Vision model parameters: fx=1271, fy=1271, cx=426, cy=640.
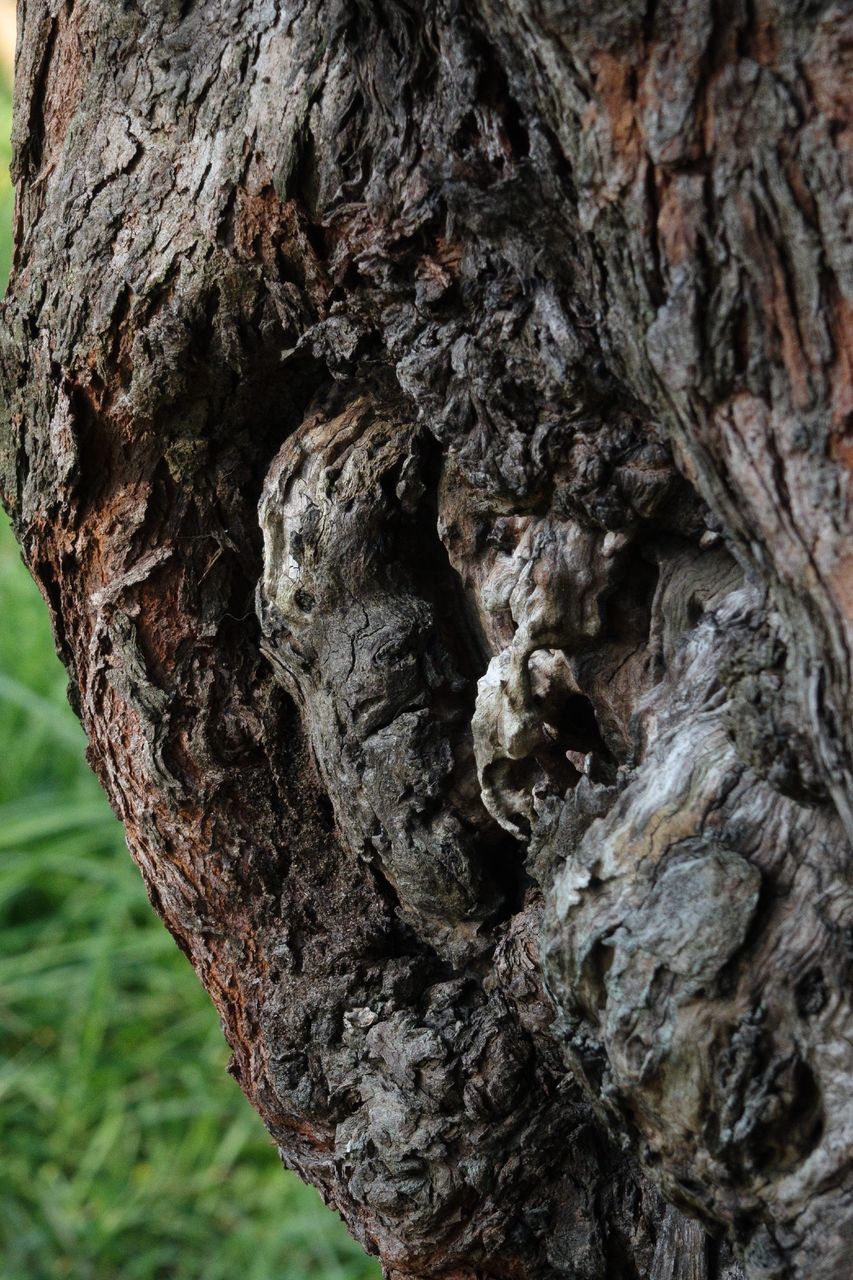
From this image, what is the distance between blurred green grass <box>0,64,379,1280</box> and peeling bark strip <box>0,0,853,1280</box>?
3.81 ft

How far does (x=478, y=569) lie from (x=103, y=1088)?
5.08ft

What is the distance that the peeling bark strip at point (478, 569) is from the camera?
1.74 feet

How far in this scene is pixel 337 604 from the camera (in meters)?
0.82

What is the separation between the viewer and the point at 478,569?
0.80 m

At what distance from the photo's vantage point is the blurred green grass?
6.26 feet

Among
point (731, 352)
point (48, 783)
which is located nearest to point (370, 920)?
point (731, 352)

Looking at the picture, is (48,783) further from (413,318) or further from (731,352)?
(731,352)

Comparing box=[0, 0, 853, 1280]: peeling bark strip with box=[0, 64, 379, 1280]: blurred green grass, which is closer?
box=[0, 0, 853, 1280]: peeling bark strip

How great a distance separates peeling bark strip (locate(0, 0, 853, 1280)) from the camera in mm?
530

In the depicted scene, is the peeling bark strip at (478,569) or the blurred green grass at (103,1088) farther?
the blurred green grass at (103,1088)

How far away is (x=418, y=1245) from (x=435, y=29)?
28.9 inches

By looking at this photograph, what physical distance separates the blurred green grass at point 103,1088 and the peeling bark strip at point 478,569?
1.16 m

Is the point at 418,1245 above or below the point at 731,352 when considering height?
below

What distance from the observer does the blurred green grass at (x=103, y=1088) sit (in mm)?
1908
